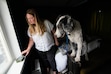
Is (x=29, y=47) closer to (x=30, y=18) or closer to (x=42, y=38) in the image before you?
(x=42, y=38)

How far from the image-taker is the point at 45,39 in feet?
4.39

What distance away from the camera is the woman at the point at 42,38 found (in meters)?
1.27

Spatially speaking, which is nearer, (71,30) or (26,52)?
(71,30)

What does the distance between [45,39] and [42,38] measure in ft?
0.12

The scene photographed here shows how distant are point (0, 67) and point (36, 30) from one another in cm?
52

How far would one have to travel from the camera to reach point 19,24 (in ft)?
4.69

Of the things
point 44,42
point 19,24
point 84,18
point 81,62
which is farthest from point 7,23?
point 84,18

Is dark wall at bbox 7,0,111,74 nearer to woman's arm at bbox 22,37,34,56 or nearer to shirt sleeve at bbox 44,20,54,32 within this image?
woman's arm at bbox 22,37,34,56

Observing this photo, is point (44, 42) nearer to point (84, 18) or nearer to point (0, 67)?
point (0, 67)

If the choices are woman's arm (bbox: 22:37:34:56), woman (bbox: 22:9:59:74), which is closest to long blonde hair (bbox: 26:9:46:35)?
→ woman (bbox: 22:9:59:74)

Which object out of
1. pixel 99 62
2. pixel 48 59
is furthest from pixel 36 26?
pixel 99 62

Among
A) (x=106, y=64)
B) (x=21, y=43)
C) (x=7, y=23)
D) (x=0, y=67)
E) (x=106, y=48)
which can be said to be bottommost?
(x=106, y=64)

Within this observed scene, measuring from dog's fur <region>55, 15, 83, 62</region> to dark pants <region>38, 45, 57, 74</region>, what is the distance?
11.1 inches

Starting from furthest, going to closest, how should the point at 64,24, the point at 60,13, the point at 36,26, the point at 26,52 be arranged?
the point at 60,13 < the point at 26,52 < the point at 36,26 < the point at 64,24
